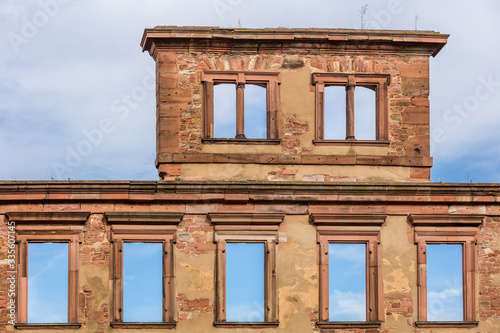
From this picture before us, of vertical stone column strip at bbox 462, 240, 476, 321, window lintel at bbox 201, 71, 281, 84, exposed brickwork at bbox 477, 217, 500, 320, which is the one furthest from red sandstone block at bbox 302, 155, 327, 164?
exposed brickwork at bbox 477, 217, 500, 320

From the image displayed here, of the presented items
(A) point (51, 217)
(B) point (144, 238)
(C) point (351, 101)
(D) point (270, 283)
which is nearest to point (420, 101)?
(C) point (351, 101)

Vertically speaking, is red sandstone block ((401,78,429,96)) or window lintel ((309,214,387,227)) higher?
red sandstone block ((401,78,429,96))

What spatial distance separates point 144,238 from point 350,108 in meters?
6.01

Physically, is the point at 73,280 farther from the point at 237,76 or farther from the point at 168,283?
the point at 237,76

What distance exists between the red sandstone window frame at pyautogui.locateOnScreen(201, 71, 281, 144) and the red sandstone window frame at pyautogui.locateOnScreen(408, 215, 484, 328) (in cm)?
409

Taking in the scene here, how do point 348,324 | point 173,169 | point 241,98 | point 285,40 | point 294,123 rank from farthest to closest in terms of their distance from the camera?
1. point 285,40
2. point 294,123
3. point 241,98
4. point 173,169
5. point 348,324

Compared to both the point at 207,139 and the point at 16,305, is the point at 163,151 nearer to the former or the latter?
the point at 207,139

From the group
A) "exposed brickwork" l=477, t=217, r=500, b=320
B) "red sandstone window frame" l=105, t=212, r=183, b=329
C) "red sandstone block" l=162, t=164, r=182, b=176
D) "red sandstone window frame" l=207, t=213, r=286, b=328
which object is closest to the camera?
"red sandstone window frame" l=105, t=212, r=183, b=329

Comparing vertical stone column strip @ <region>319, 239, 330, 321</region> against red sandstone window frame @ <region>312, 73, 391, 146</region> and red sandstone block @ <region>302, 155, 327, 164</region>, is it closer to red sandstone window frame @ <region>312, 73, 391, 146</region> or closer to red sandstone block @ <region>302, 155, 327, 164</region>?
red sandstone block @ <region>302, 155, 327, 164</region>

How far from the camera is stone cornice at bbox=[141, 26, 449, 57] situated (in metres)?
25.1

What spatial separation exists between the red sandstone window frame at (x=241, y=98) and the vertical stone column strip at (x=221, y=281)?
2.79 m

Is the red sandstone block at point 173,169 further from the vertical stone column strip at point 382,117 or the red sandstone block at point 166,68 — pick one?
the vertical stone column strip at point 382,117

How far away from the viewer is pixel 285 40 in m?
25.3

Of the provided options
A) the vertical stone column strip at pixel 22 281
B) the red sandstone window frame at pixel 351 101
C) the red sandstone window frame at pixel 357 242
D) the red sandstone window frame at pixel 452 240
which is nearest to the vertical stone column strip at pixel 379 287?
the red sandstone window frame at pixel 357 242
